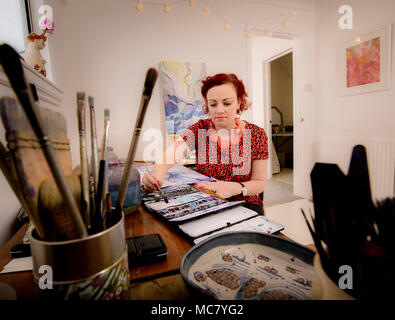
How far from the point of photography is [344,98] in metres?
2.70

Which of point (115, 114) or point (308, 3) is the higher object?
point (308, 3)

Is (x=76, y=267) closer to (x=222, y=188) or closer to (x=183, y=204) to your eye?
(x=183, y=204)

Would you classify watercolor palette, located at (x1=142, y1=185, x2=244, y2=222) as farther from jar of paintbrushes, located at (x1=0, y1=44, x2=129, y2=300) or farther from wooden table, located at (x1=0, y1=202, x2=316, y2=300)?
jar of paintbrushes, located at (x1=0, y1=44, x2=129, y2=300)

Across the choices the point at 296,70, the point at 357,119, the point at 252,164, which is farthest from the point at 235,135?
the point at 296,70

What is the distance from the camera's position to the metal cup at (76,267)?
22 cm

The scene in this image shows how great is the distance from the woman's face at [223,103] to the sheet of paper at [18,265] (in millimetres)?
1108

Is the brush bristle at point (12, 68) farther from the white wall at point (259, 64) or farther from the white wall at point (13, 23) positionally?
the white wall at point (259, 64)

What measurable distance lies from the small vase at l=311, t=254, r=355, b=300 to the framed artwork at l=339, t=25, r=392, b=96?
287 centimetres

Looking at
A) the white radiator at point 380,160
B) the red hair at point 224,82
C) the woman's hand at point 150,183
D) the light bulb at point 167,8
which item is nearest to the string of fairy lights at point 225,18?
the light bulb at point 167,8

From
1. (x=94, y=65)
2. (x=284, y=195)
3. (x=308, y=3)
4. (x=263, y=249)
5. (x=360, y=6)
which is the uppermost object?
(x=308, y=3)

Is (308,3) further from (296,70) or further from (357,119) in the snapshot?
(357,119)

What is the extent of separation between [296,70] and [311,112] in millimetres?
635

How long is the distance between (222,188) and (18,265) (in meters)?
0.77

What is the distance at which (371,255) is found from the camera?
7.6 inches
